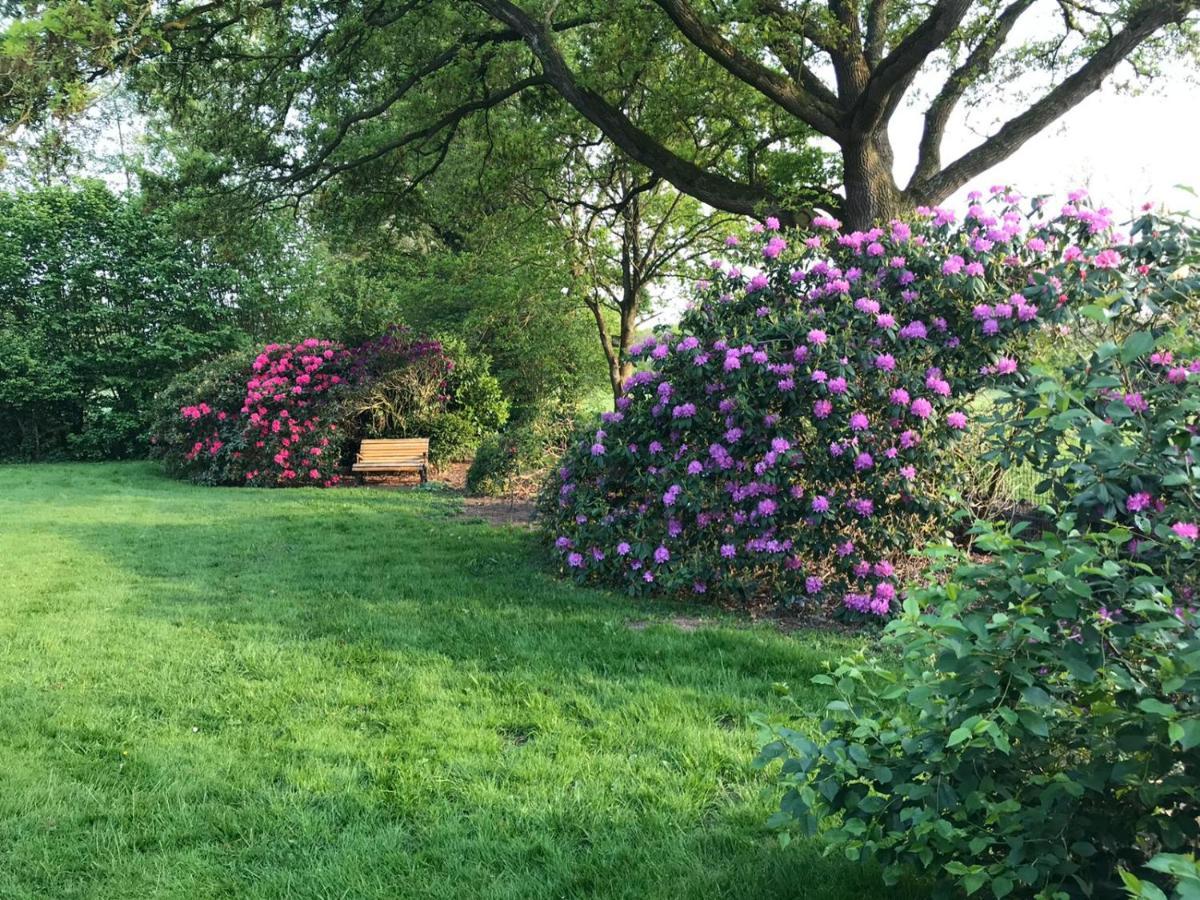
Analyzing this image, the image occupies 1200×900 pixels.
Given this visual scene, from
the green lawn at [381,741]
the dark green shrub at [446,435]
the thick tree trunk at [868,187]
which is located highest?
the thick tree trunk at [868,187]

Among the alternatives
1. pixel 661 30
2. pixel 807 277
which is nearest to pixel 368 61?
pixel 661 30

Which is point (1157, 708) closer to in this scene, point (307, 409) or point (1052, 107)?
point (1052, 107)

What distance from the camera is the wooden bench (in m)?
12.3

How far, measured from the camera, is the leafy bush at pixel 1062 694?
1.49 m

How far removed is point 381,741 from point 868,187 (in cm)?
658

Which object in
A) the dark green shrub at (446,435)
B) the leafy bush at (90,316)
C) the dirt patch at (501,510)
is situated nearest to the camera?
the dirt patch at (501,510)

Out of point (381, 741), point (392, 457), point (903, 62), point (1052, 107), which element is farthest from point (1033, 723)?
point (392, 457)

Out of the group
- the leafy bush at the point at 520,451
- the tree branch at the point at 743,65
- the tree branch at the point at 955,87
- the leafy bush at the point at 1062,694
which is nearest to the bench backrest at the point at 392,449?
the leafy bush at the point at 520,451

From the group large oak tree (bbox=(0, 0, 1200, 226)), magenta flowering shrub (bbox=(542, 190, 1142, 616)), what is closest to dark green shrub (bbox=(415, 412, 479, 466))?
large oak tree (bbox=(0, 0, 1200, 226))

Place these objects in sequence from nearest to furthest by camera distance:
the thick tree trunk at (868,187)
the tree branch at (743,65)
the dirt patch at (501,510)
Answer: the tree branch at (743,65), the thick tree trunk at (868,187), the dirt patch at (501,510)

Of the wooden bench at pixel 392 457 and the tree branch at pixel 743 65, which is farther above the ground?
the tree branch at pixel 743 65

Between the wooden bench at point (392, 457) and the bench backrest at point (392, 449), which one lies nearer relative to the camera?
the wooden bench at point (392, 457)

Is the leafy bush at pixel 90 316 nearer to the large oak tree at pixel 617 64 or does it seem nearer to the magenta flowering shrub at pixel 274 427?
the magenta flowering shrub at pixel 274 427

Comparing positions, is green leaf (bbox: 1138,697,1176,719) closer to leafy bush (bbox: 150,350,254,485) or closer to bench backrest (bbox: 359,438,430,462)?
bench backrest (bbox: 359,438,430,462)
